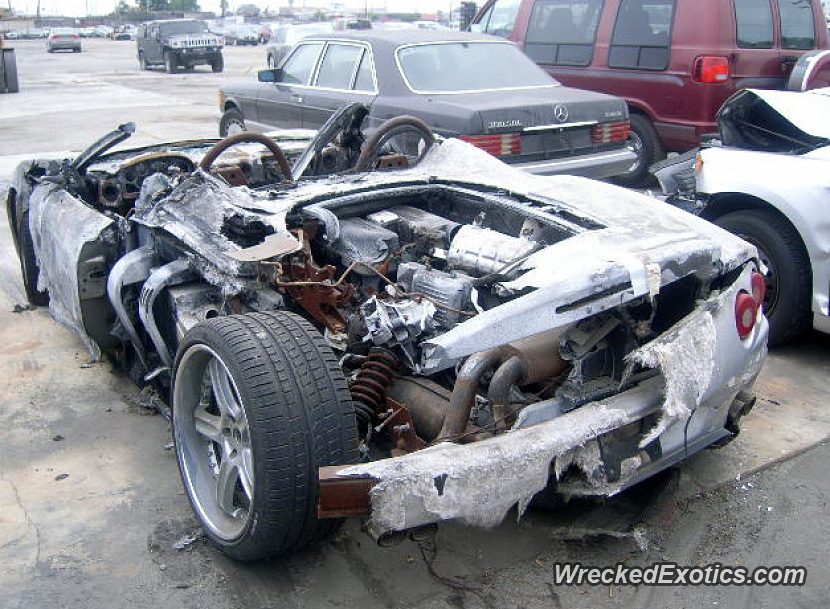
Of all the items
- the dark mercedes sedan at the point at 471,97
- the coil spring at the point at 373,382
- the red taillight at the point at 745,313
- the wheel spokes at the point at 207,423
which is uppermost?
the dark mercedes sedan at the point at 471,97

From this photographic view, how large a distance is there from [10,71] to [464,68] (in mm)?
16970

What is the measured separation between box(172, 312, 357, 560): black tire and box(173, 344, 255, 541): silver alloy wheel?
0.02 metres

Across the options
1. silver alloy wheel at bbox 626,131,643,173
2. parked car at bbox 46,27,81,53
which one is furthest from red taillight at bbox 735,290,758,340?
parked car at bbox 46,27,81,53

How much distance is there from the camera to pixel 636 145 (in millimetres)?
8672

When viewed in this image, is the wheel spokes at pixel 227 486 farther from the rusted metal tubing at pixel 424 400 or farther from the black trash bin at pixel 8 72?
the black trash bin at pixel 8 72

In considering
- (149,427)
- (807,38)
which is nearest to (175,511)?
(149,427)

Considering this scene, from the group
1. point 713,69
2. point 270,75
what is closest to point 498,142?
point 713,69

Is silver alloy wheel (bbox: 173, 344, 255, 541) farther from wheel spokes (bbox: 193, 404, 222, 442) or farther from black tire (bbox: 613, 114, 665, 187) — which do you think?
black tire (bbox: 613, 114, 665, 187)

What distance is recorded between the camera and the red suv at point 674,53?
26.4ft

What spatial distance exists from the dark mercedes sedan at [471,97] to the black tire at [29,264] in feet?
9.36

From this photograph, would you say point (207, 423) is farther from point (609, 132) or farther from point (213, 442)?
point (609, 132)

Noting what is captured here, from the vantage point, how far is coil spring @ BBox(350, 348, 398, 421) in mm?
3014

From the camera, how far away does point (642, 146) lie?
8633 mm

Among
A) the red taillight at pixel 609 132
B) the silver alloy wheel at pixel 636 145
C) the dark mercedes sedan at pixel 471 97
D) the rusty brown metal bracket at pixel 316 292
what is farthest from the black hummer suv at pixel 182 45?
the rusty brown metal bracket at pixel 316 292
